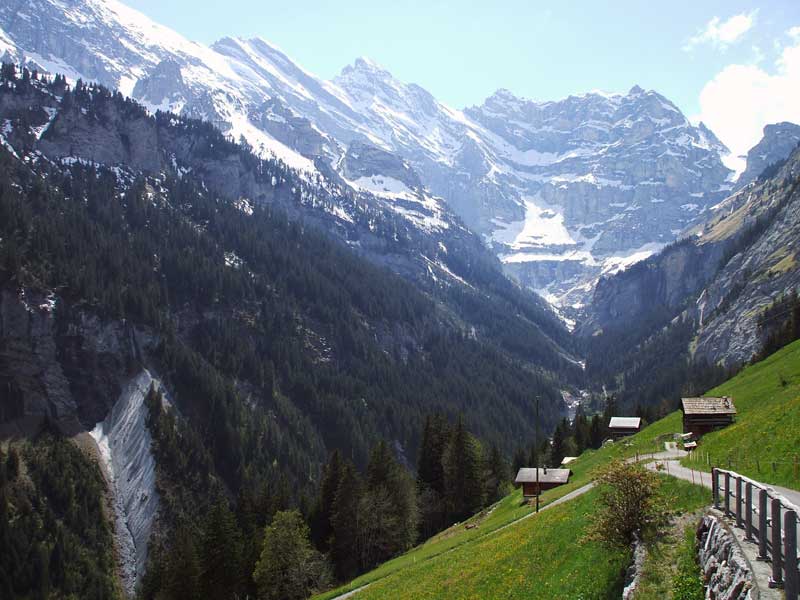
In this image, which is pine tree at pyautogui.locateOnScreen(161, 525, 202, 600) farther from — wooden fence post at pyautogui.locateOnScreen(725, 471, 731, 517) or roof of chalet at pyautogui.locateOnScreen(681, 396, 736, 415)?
wooden fence post at pyautogui.locateOnScreen(725, 471, 731, 517)

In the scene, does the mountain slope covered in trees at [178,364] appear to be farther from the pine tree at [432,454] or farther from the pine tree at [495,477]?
the pine tree at [432,454]

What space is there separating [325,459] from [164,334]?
157 feet

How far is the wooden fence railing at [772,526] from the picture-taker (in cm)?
1227

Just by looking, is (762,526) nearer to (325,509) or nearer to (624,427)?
(325,509)

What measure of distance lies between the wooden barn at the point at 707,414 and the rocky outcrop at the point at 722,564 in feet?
119

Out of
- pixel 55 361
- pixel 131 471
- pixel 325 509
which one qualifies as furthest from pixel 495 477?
pixel 55 361

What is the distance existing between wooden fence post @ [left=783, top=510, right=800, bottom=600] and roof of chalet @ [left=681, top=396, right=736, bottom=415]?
143 ft

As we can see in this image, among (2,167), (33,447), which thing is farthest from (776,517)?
(2,167)

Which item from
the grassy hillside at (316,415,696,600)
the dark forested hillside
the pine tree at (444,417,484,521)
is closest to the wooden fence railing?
the grassy hillside at (316,415,696,600)

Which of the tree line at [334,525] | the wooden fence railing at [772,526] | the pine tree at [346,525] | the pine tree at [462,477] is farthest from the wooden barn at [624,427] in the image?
the wooden fence railing at [772,526]

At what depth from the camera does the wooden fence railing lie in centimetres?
1227

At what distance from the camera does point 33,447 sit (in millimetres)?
110250

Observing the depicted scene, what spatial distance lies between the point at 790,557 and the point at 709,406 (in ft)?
147

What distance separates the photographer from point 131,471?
119000mm
